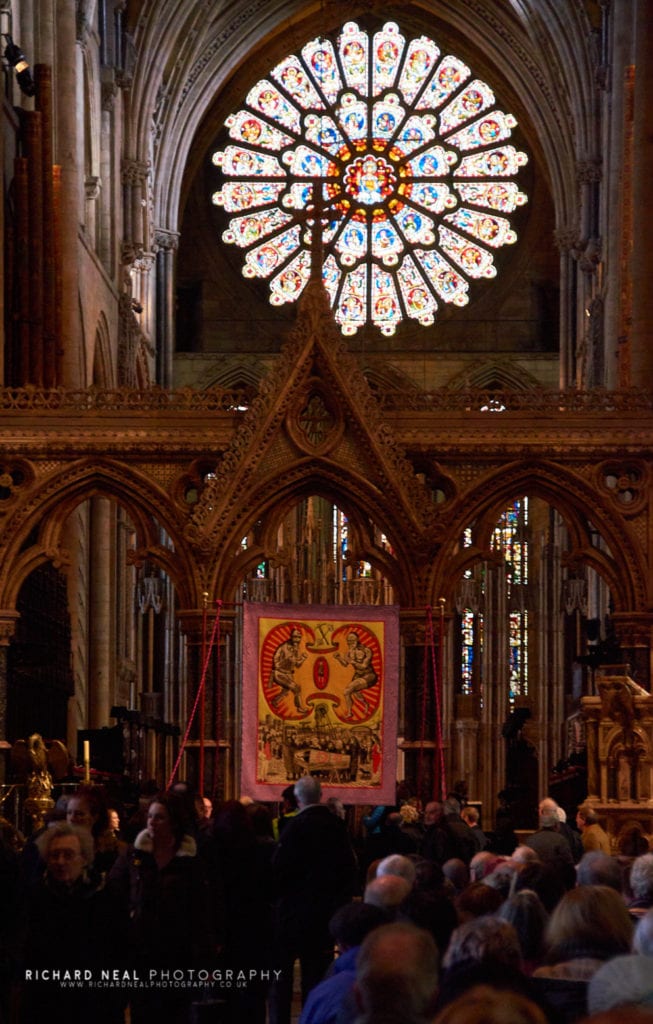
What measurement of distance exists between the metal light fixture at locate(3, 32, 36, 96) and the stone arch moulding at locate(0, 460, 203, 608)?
689cm

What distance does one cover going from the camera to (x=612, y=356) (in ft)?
99.6

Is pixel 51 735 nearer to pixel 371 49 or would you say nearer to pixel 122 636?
pixel 122 636

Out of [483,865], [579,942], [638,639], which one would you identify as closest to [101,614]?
[638,639]

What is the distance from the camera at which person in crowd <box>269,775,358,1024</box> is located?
388 inches

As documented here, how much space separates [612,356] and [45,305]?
9776 millimetres

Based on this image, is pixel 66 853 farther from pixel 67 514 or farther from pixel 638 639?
pixel 67 514

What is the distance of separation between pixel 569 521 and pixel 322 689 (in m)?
3.16

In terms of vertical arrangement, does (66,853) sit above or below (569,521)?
below

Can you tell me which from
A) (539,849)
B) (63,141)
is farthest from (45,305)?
(539,849)

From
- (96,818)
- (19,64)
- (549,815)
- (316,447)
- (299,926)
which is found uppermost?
(19,64)

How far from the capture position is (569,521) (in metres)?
18.3

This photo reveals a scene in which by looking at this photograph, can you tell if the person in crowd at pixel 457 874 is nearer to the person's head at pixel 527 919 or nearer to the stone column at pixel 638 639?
the person's head at pixel 527 919

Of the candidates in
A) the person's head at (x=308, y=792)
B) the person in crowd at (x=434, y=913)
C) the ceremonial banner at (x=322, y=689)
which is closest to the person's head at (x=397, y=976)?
the person in crowd at (x=434, y=913)

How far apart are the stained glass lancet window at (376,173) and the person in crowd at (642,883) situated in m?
34.7
